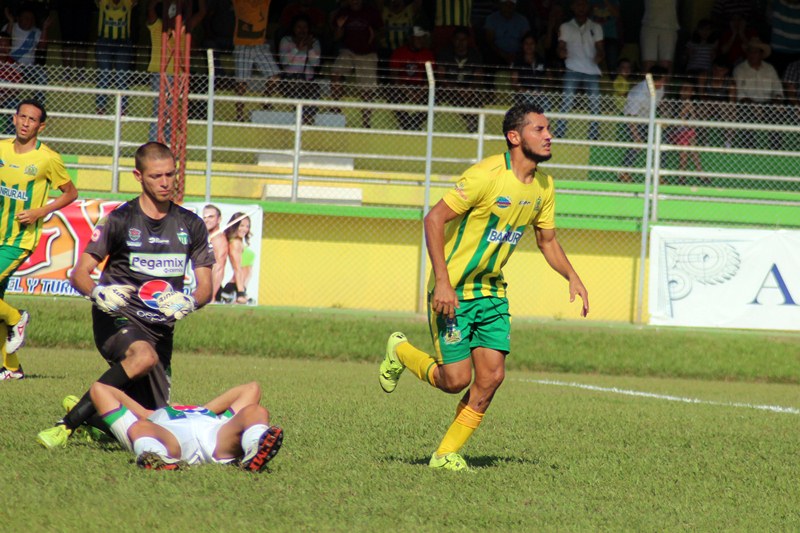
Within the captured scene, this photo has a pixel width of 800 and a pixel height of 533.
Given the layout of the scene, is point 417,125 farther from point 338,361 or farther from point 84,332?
point 84,332

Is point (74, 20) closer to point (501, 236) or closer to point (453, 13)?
point (453, 13)

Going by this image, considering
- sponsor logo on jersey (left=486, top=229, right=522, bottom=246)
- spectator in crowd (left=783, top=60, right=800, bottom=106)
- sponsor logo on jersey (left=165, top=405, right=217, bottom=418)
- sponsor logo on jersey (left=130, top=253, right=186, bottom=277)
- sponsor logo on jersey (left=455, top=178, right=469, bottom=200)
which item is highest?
spectator in crowd (left=783, top=60, right=800, bottom=106)

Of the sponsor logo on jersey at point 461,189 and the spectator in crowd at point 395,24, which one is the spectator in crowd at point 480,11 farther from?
the sponsor logo on jersey at point 461,189

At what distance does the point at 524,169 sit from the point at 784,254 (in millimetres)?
10071

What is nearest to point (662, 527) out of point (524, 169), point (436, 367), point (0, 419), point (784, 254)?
point (436, 367)

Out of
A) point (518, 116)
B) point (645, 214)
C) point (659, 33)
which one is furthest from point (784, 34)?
point (518, 116)

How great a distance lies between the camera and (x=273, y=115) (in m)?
18.1

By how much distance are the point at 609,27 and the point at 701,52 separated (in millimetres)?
1797

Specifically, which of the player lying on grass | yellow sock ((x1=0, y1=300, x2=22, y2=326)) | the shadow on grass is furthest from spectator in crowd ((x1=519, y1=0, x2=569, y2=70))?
the player lying on grass

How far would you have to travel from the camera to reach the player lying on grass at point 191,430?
19.7 ft

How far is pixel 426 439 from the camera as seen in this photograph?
7852 mm

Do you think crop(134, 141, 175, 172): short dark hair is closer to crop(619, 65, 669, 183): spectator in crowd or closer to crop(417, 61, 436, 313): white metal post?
crop(417, 61, 436, 313): white metal post

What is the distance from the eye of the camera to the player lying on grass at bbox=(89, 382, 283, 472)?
5.99m

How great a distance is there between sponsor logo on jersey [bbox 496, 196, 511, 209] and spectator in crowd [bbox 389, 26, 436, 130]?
1008 cm
